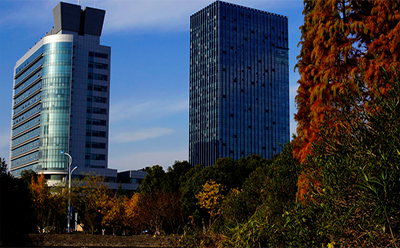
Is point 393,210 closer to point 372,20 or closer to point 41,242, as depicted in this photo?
point 372,20

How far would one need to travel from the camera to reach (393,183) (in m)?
6.23

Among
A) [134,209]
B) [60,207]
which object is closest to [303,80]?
[134,209]

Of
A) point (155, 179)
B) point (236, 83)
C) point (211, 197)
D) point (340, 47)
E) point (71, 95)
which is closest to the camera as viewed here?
point (340, 47)

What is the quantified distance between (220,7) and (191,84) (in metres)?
28.4

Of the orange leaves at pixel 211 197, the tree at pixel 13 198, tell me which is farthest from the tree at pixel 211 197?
the tree at pixel 13 198

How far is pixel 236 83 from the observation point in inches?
5733

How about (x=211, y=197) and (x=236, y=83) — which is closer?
(x=211, y=197)

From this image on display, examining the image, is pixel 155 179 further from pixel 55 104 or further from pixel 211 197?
pixel 55 104

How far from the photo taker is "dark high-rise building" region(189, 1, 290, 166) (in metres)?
141

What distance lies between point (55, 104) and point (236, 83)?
62.6 metres

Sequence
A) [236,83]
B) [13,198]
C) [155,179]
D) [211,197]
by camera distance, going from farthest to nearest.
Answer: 1. [236,83]
2. [155,179]
3. [211,197]
4. [13,198]

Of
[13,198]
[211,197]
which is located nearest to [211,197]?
[211,197]

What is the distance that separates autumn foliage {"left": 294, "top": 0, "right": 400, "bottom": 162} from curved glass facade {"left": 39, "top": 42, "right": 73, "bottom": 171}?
9583 centimetres

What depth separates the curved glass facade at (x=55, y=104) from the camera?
105 m
